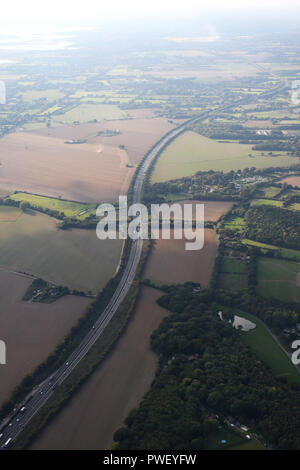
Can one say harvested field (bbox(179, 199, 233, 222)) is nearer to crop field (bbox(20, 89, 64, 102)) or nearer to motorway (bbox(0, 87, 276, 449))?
motorway (bbox(0, 87, 276, 449))

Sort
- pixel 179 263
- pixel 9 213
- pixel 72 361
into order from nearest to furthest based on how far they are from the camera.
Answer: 1. pixel 72 361
2. pixel 179 263
3. pixel 9 213

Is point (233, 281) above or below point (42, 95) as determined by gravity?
below

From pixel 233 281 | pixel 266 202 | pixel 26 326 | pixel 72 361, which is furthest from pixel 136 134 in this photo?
pixel 72 361

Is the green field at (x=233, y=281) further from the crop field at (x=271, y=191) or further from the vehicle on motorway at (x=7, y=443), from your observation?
the vehicle on motorway at (x=7, y=443)

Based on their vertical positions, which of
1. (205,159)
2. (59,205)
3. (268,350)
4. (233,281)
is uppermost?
(205,159)

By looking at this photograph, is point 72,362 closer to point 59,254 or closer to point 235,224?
point 59,254
